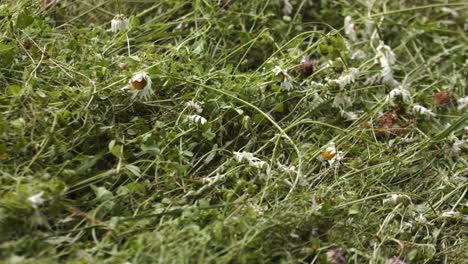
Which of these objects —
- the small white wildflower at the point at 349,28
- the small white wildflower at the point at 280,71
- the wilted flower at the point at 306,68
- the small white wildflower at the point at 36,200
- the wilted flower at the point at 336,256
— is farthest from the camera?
the small white wildflower at the point at 349,28

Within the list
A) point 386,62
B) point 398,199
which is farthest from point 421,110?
point 398,199

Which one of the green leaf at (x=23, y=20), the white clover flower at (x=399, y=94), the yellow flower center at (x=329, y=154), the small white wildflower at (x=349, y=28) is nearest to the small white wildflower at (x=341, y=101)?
the white clover flower at (x=399, y=94)

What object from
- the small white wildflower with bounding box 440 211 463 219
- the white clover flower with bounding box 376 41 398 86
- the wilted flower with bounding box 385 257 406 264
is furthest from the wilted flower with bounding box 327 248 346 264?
the white clover flower with bounding box 376 41 398 86

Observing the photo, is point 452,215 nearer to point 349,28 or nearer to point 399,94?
point 399,94

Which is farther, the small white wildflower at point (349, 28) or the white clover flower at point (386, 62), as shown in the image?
the small white wildflower at point (349, 28)

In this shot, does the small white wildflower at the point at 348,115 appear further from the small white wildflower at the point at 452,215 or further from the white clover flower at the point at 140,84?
the white clover flower at the point at 140,84

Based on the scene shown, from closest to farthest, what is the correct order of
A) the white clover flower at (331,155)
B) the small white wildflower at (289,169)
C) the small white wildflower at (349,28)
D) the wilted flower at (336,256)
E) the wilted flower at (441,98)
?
the wilted flower at (336,256) → the small white wildflower at (289,169) → the white clover flower at (331,155) → the wilted flower at (441,98) → the small white wildflower at (349,28)
